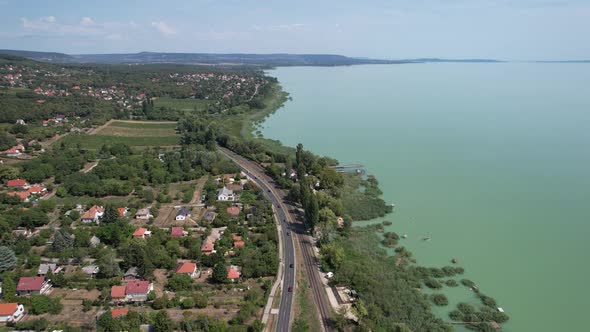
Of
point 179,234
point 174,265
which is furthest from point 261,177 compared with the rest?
point 174,265

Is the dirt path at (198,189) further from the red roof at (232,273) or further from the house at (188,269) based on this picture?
the red roof at (232,273)

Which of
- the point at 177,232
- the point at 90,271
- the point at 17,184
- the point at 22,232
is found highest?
the point at 17,184

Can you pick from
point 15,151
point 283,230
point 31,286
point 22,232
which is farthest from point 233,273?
point 15,151

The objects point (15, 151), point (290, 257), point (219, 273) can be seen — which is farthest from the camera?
point (15, 151)

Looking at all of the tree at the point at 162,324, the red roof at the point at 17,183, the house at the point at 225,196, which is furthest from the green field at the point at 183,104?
the tree at the point at 162,324

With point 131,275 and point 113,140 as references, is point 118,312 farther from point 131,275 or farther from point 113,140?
point 113,140

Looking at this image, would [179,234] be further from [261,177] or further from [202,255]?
[261,177]
